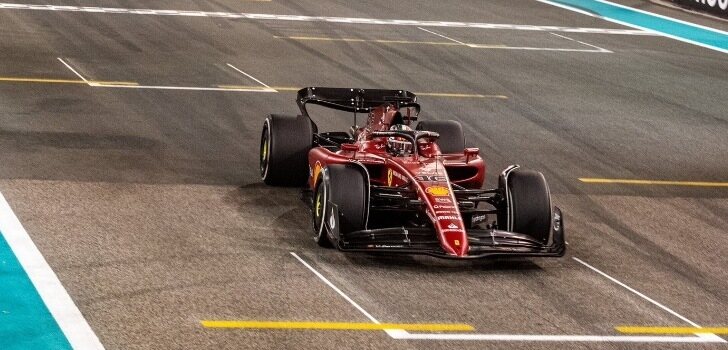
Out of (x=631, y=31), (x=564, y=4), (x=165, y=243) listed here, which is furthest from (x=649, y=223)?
(x=564, y=4)

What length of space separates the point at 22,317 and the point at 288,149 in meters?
5.35

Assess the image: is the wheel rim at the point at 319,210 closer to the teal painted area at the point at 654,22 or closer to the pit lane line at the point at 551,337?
the pit lane line at the point at 551,337

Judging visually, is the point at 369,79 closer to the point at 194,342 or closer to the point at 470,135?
the point at 470,135

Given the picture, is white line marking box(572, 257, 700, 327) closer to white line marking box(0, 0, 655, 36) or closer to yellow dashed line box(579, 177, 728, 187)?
yellow dashed line box(579, 177, 728, 187)

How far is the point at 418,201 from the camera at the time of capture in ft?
46.3

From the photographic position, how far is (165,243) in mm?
14258

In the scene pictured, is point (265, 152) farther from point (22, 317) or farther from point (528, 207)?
point (22, 317)

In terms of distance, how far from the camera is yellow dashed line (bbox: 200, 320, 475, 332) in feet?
39.1

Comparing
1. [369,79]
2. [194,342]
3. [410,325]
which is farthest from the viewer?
[369,79]

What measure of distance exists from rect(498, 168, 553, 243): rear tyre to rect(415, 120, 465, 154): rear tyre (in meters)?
2.63

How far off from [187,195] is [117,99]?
599 cm

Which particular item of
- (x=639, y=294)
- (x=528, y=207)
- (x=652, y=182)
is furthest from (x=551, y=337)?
(x=652, y=182)

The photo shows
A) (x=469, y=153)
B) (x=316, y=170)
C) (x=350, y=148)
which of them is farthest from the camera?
(x=316, y=170)

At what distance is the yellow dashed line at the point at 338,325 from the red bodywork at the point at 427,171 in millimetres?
1415
